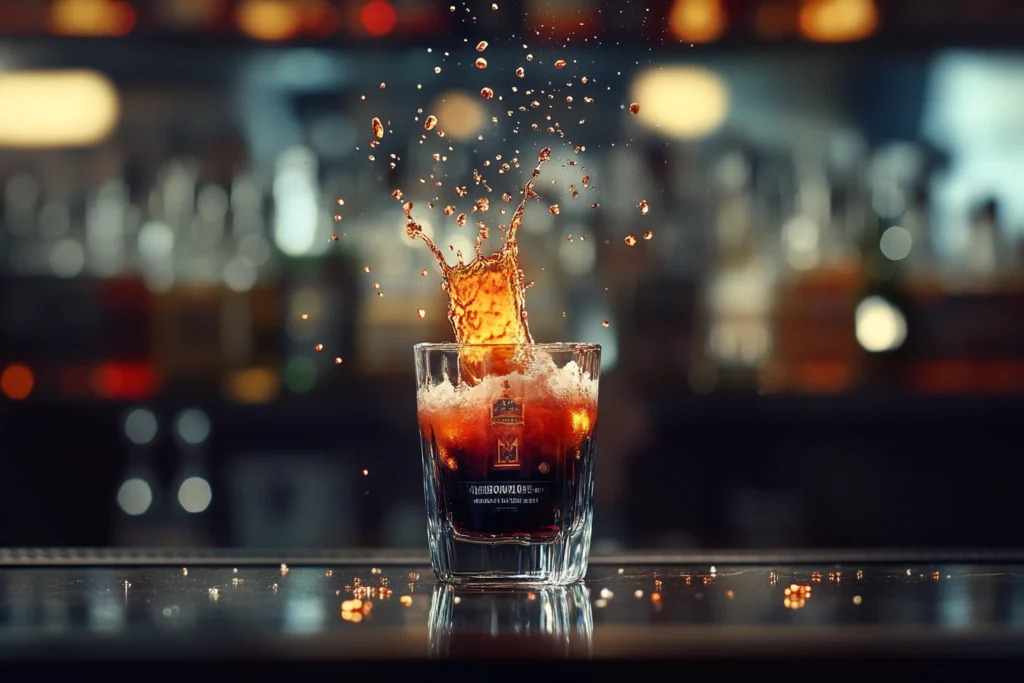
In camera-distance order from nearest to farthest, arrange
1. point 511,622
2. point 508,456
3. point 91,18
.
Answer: point 511,622 → point 508,456 → point 91,18

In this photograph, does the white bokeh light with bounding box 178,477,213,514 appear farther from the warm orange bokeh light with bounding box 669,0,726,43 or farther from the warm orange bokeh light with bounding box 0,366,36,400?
the warm orange bokeh light with bounding box 669,0,726,43

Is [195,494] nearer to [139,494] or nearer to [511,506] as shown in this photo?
[139,494]

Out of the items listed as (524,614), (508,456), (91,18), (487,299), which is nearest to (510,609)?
(524,614)

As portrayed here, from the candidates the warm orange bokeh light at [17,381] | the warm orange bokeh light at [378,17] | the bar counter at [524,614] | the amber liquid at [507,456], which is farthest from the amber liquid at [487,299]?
the warm orange bokeh light at [17,381]

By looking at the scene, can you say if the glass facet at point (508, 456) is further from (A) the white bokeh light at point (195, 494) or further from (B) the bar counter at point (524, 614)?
(A) the white bokeh light at point (195, 494)

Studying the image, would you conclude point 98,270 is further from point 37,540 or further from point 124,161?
point 37,540

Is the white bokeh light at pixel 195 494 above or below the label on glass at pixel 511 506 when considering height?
below
